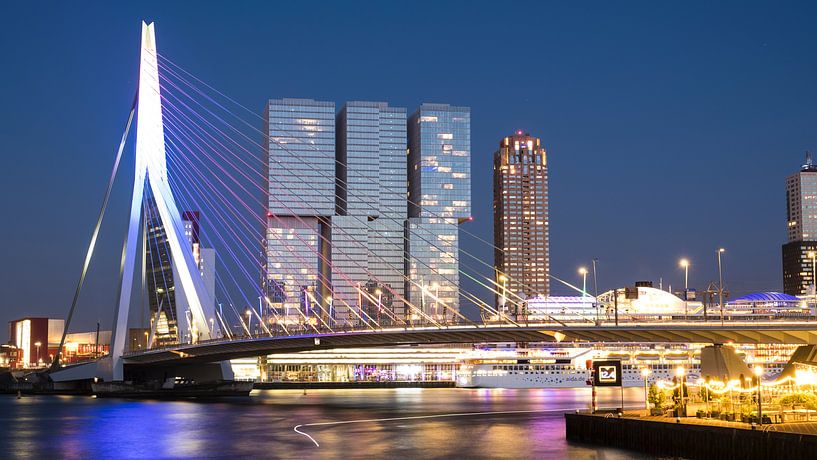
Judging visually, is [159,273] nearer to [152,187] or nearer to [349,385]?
[152,187]

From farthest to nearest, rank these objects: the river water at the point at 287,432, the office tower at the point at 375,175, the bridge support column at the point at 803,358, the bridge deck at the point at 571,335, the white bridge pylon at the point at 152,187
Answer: the office tower at the point at 375,175 < the white bridge pylon at the point at 152,187 < the bridge support column at the point at 803,358 < the bridge deck at the point at 571,335 < the river water at the point at 287,432

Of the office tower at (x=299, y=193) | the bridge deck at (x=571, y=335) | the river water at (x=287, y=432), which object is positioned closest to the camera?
the river water at (x=287, y=432)

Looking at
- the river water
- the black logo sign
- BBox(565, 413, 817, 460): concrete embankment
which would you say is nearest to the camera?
BBox(565, 413, 817, 460): concrete embankment

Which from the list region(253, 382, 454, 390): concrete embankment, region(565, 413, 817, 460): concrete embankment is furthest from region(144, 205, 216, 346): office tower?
region(253, 382, 454, 390): concrete embankment

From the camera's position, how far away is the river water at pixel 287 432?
129ft

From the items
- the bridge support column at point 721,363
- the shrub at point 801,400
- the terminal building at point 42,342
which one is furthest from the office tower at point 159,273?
the terminal building at point 42,342

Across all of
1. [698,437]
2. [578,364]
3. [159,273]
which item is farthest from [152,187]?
[578,364]

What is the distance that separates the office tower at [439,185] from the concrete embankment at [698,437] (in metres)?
137

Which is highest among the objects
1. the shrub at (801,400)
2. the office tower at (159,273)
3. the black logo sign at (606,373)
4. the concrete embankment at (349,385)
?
the office tower at (159,273)

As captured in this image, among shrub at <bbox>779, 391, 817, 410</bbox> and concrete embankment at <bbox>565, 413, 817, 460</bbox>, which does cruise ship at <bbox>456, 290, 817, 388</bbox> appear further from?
shrub at <bbox>779, 391, 817, 410</bbox>

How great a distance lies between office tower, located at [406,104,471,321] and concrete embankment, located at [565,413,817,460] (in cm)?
13711

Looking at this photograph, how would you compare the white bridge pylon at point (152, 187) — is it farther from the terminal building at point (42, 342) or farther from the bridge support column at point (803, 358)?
the terminal building at point (42, 342)

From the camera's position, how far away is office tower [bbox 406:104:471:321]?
179 m

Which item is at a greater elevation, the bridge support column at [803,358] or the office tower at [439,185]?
the office tower at [439,185]
